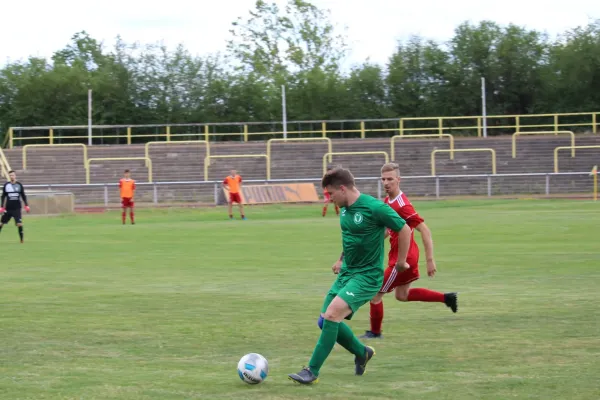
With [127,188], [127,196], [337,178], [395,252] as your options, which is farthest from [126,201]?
[337,178]

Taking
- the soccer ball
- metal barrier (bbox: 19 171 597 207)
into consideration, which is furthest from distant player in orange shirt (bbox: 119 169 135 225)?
the soccer ball

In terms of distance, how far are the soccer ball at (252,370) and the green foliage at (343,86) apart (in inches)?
2076

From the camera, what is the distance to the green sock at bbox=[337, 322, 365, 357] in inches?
304

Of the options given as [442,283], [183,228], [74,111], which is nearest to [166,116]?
[74,111]

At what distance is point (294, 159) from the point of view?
49.5m

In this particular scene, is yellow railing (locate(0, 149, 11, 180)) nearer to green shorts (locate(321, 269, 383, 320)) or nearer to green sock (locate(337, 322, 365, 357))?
green shorts (locate(321, 269, 383, 320))

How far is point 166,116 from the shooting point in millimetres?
60438

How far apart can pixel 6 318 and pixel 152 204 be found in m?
30.6

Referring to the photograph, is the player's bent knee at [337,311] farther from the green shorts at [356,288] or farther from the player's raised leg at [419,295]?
the player's raised leg at [419,295]

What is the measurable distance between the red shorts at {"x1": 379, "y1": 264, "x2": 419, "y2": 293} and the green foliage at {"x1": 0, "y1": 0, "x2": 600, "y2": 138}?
1977 inches

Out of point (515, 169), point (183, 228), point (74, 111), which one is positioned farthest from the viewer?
point (74, 111)

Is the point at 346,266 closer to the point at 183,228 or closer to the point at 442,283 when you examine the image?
the point at 442,283

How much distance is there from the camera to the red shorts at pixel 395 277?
9.59 metres

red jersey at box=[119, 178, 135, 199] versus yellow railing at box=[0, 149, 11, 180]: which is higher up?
yellow railing at box=[0, 149, 11, 180]
